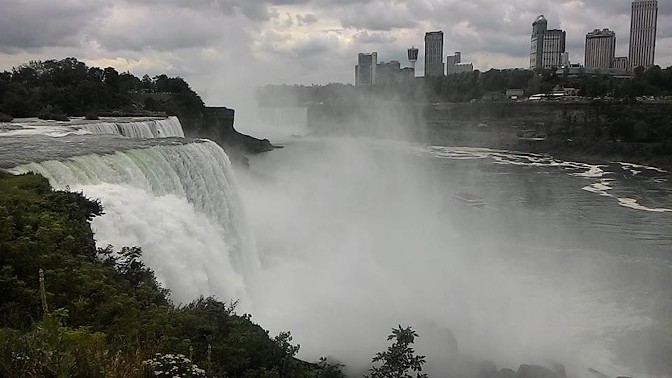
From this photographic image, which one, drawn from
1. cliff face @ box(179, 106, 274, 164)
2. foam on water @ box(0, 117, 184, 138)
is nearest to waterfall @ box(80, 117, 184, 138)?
foam on water @ box(0, 117, 184, 138)

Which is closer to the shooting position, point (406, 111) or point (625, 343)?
point (625, 343)

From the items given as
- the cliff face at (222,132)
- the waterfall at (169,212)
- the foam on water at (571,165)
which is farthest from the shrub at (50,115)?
the foam on water at (571,165)

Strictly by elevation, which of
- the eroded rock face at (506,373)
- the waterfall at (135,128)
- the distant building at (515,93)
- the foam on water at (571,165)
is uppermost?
the distant building at (515,93)

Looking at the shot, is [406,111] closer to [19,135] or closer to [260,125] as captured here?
[260,125]

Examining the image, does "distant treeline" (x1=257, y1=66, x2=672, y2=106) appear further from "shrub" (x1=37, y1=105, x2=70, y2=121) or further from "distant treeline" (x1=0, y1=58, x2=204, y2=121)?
"shrub" (x1=37, y1=105, x2=70, y2=121)

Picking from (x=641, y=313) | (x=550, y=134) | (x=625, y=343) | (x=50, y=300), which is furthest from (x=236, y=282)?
(x=550, y=134)

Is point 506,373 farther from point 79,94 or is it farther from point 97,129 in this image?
point 79,94

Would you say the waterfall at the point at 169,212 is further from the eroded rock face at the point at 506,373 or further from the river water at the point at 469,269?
the eroded rock face at the point at 506,373
